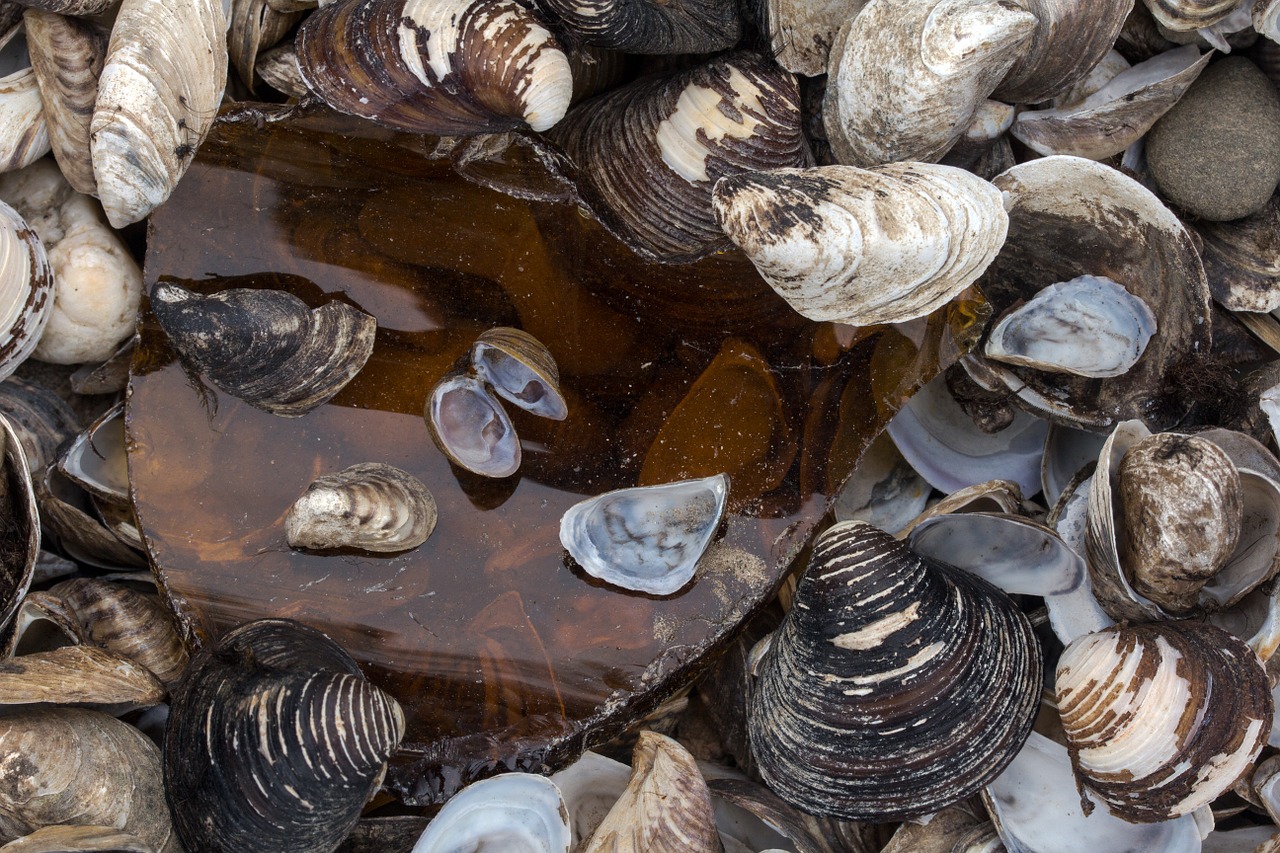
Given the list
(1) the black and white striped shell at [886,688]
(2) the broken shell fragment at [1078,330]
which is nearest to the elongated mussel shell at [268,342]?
(1) the black and white striped shell at [886,688]

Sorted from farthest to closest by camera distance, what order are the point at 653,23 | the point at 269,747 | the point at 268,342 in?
the point at 653,23 < the point at 268,342 < the point at 269,747

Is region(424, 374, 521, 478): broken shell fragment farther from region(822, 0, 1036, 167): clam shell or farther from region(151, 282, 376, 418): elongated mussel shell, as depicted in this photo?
region(822, 0, 1036, 167): clam shell

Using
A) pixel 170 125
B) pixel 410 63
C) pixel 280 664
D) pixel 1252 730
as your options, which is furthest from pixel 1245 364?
pixel 170 125

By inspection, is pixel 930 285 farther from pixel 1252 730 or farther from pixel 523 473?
pixel 1252 730

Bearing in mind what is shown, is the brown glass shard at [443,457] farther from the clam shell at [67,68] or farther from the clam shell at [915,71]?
the clam shell at [915,71]

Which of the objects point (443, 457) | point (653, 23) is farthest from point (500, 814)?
point (653, 23)

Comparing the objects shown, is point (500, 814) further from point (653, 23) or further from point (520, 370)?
point (653, 23)
